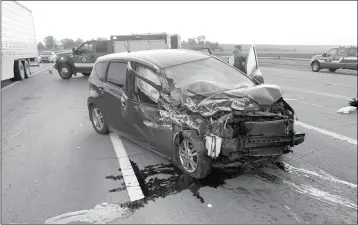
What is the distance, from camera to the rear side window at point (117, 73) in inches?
206

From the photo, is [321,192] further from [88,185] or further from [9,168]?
[9,168]

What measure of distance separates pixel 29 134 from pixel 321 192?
5.80 m

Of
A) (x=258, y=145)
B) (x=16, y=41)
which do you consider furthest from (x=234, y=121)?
(x=16, y=41)

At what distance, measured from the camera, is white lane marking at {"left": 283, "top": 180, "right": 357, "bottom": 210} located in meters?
3.58

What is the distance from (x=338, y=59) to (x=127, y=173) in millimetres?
20288

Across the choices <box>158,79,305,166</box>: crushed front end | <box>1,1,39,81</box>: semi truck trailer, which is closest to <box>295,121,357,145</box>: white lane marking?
<box>158,79,305,166</box>: crushed front end

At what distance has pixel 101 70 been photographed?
6.12 metres

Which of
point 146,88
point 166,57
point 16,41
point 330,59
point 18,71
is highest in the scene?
point 16,41

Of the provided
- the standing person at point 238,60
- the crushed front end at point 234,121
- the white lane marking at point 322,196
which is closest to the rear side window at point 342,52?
the standing person at point 238,60

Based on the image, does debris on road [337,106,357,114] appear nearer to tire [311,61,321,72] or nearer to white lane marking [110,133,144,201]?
white lane marking [110,133,144,201]

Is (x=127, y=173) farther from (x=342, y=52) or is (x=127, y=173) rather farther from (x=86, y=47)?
(x=342, y=52)

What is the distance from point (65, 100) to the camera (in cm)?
1067

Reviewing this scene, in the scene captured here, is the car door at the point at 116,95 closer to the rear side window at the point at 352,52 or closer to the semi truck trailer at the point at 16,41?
the semi truck trailer at the point at 16,41

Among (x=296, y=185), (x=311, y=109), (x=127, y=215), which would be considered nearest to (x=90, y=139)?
(x=127, y=215)
